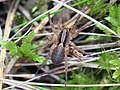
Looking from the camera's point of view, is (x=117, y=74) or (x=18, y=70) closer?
(x=117, y=74)

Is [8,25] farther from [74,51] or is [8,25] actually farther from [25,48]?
[74,51]

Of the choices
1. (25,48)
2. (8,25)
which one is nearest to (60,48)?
(25,48)

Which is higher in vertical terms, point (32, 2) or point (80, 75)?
point (32, 2)

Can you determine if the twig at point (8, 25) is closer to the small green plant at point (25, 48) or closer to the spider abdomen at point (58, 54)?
the small green plant at point (25, 48)

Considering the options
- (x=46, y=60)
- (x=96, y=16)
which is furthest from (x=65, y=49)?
(x=96, y=16)

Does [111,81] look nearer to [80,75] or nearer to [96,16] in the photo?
[80,75]

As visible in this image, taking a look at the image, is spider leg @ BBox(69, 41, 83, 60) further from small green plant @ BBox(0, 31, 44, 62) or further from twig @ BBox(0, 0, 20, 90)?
twig @ BBox(0, 0, 20, 90)

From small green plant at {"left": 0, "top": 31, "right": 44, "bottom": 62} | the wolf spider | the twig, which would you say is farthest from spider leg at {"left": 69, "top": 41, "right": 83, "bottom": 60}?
the twig
